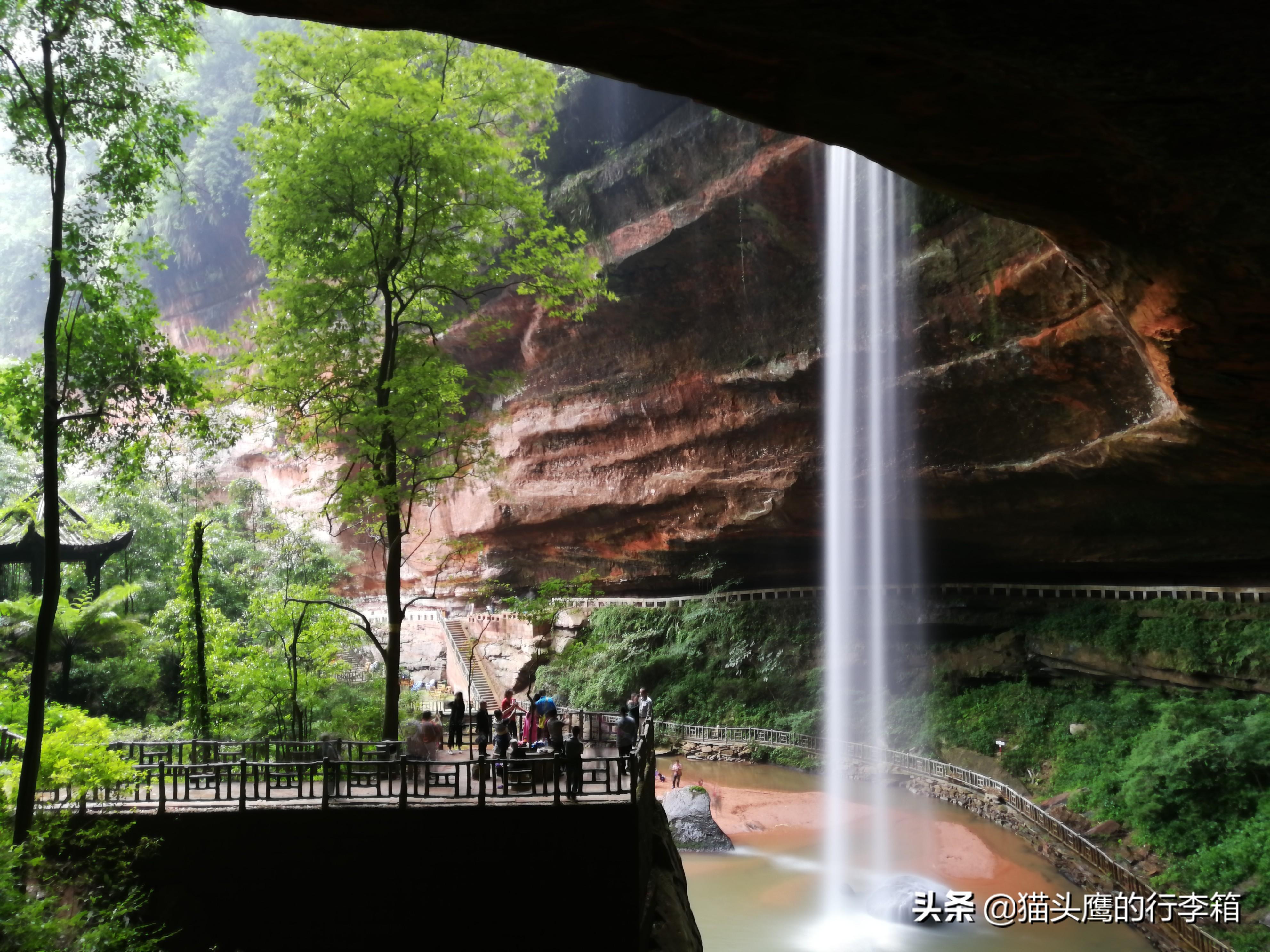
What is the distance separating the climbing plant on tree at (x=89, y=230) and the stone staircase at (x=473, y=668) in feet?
54.9

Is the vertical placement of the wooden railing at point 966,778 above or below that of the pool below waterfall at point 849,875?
above

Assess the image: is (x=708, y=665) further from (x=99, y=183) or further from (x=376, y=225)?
(x=99, y=183)

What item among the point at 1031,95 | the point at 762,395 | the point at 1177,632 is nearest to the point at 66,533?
the point at 762,395

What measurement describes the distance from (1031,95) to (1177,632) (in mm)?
16824

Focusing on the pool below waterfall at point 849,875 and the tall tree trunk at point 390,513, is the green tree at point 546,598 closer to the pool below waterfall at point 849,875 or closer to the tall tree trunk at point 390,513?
the tall tree trunk at point 390,513

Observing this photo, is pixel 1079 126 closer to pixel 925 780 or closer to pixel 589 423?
pixel 925 780

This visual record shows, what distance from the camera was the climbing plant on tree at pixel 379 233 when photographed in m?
10.2

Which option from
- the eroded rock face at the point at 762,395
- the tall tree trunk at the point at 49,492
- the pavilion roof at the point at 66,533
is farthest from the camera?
the pavilion roof at the point at 66,533

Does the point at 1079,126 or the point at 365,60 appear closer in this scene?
the point at 1079,126

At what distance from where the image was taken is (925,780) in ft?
64.2

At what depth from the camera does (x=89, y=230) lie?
26.3 feet

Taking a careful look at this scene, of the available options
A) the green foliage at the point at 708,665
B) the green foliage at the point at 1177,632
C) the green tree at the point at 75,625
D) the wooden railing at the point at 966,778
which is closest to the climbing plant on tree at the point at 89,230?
the green tree at the point at 75,625

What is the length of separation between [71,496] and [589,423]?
17.3 m

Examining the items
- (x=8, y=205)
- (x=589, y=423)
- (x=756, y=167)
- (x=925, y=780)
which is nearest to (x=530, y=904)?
(x=925, y=780)
